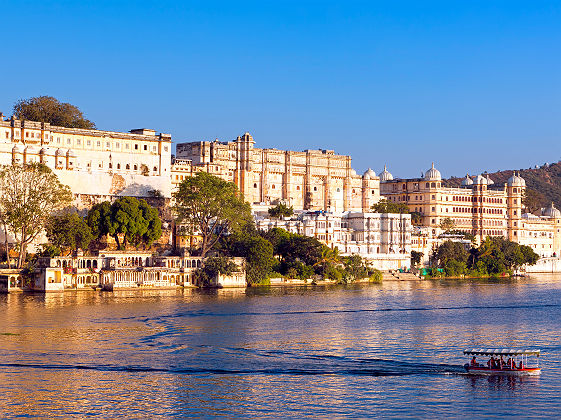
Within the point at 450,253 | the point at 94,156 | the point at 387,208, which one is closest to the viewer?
the point at 94,156

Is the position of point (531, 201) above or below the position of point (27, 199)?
above

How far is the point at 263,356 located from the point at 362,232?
54.6 metres

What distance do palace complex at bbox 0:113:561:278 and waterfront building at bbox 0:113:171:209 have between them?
9 centimetres

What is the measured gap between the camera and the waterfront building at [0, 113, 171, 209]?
80.6 meters

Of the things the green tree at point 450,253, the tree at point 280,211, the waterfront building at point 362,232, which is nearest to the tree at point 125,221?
the waterfront building at point 362,232

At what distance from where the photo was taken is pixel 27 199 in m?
68.9

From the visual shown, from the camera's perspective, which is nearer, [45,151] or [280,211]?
[45,151]

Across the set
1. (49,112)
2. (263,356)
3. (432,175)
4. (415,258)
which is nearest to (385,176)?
(432,175)

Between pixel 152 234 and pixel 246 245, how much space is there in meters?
7.00

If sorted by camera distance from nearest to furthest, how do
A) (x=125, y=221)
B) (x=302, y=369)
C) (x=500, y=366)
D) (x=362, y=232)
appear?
(x=500, y=366) < (x=302, y=369) < (x=125, y=221) < (x=362, y=232)

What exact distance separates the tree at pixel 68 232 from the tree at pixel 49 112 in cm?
2080

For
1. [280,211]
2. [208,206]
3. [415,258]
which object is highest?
[280,211]

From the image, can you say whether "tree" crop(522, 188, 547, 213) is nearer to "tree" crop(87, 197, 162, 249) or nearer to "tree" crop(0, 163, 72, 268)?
"tree" crop(87, 197, 162, 249)

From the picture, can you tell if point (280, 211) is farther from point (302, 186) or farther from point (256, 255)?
point (302, 186)
